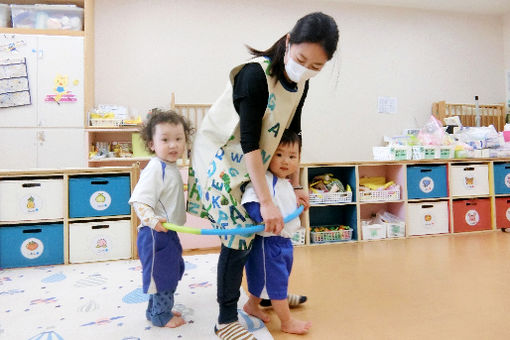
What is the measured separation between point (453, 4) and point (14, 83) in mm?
4295

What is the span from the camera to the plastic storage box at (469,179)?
9.61ft

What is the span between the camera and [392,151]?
287 cm

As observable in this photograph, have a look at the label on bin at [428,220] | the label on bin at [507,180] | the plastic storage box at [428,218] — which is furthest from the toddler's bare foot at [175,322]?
the label on bin at [507,180]

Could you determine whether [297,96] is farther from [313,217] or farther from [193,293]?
[313,217]

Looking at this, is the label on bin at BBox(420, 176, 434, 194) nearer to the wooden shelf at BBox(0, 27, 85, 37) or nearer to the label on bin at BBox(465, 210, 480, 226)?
the label on bin at BBox(465, 210, 480, 226)

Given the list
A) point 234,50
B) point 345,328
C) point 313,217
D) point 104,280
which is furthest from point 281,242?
point 234,50

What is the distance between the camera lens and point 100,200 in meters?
2.21

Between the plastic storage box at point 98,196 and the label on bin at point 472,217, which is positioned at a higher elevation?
the plastic storage box at point 98,196

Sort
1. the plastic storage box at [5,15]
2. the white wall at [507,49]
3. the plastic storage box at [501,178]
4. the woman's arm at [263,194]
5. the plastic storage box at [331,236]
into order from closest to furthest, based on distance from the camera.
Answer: the woman's arm at [263,194] → the plastic storage box at [331,236] → the plastic storage box at [5,15] → the plastic storage box at [501,178] → the white wall at [507,49]

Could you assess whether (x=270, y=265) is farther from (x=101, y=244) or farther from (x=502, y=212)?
(x=502, y=212)

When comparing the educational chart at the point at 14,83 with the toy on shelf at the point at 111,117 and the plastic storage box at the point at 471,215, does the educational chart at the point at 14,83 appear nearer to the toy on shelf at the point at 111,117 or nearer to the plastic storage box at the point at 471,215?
the toy on shelf at the point at 111,117

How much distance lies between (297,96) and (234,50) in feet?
7.55

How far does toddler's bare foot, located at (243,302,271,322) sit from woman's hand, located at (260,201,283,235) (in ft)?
1.57

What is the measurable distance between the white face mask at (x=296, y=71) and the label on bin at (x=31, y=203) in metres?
1.92
